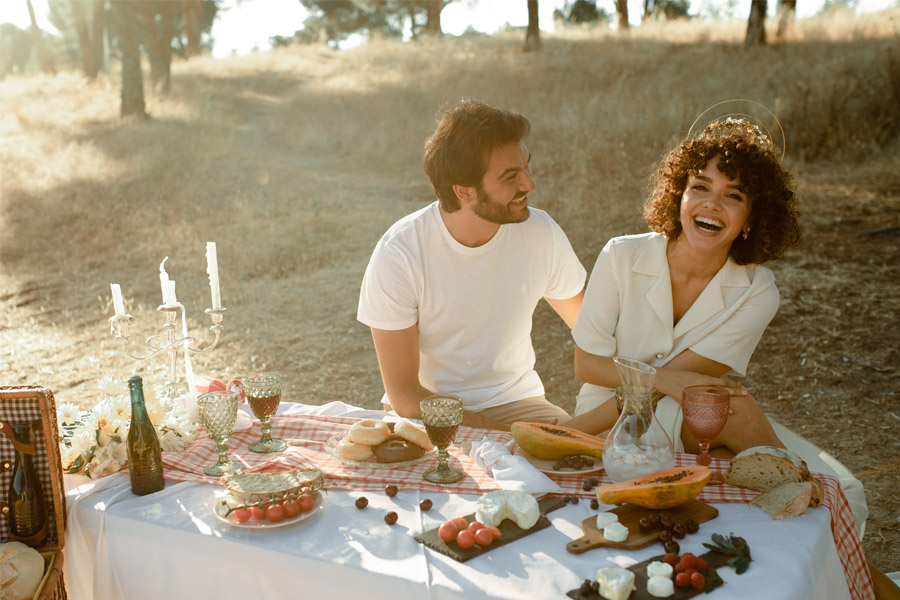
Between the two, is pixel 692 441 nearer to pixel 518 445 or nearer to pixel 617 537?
pixel 518 445

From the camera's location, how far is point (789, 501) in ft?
6.08

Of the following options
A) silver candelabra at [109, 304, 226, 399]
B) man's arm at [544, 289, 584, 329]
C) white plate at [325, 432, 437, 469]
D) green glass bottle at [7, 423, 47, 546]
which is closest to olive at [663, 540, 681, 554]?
white plate at [325, 432, 437, 469]

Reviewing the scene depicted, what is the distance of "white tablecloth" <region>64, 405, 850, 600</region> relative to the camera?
1.65 meters

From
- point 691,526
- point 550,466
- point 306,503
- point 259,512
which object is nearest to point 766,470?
point 691,526

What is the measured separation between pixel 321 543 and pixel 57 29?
2124 inches

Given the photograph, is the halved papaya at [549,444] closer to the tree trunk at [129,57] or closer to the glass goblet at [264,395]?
the glass goblet at [264,395]

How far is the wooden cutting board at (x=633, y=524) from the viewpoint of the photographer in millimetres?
1743

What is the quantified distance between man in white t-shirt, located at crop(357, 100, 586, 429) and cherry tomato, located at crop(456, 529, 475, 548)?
4.61 feet

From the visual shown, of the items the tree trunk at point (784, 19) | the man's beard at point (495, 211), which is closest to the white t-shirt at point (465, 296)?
the man's beard at point (495, 211)

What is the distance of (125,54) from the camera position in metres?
Result: 14.7

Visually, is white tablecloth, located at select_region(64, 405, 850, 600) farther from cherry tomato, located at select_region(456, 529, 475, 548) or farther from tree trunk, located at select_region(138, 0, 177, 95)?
tree trunk, located at select_region(138, 0, 177, 95)

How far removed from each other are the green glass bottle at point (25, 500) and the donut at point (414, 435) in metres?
0.94

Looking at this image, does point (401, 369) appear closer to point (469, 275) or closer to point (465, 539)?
point (469, 275)

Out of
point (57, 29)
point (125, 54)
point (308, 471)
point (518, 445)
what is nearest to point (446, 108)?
point (518, 445)
